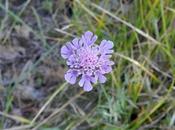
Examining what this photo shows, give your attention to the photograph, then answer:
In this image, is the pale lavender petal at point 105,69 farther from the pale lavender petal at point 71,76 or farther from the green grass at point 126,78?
the green grass at point 126,78

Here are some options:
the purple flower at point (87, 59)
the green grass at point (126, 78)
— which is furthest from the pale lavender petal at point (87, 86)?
the green grass at point (126, 78)

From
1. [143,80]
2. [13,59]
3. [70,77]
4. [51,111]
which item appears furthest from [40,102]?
[70,77]

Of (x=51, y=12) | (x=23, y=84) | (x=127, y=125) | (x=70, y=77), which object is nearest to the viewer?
(x=70, y=77)

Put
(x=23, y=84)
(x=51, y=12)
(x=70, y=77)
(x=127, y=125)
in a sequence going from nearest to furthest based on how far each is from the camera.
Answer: (x=70, y=77) → (x=127, y=125) → (x=23, y=84) → (x=51, y=12)

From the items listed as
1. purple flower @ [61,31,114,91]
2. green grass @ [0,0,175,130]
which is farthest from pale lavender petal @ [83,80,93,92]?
green grass @ [0,0,175,130]

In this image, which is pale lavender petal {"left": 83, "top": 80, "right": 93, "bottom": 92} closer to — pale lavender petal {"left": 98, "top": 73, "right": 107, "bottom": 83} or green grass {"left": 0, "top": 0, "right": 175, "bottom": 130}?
pale lavender petal {"left": 98, "top": 73, "right": 107, "bottom": 83}

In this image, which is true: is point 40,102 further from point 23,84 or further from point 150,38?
point 150,38
